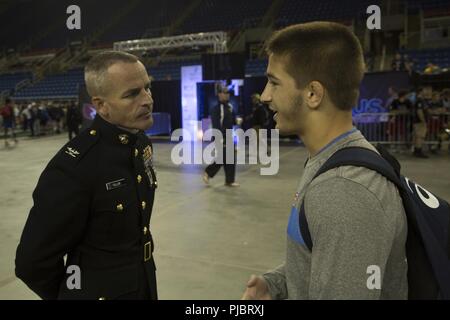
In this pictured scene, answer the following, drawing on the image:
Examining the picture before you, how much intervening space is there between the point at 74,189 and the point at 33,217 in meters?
0.18

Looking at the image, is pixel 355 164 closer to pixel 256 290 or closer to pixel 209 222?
pixel 256 290

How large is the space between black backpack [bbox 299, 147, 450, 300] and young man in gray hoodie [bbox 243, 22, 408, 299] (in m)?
0.02

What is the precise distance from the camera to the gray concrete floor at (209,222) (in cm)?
323

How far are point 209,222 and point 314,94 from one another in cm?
391

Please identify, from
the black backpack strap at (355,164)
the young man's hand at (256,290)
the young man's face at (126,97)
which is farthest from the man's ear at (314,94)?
the young man's face at (126,97)

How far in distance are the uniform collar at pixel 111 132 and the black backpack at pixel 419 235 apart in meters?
0.93

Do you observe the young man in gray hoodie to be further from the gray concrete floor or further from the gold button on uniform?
the gray concrete floor

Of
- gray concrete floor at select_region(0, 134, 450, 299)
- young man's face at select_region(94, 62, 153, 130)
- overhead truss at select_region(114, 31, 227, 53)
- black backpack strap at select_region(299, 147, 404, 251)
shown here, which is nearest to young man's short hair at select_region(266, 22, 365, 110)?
black backpack strap at select_region(299, 147, 404, 251)

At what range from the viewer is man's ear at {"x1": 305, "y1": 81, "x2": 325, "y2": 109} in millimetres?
910

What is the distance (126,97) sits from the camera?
155 cm
